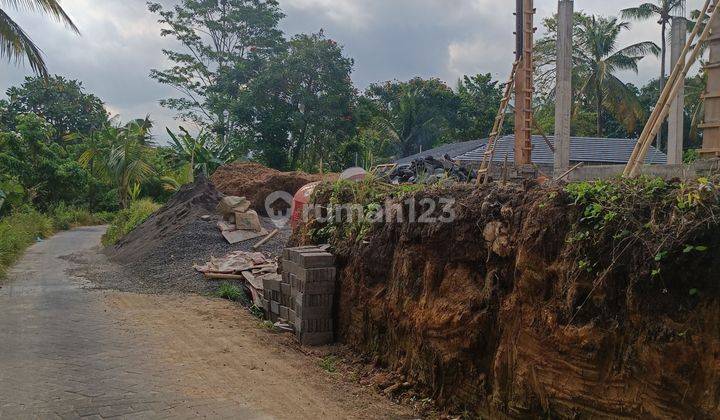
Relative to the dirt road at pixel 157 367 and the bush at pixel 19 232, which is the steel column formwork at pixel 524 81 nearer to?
the dirt road at pixel 157 367

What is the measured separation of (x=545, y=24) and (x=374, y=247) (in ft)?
103

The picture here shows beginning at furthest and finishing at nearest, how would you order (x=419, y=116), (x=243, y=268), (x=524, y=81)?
1. (x=419, y=116)
2. (x=243, y=268)
3. (x=524, y=81)

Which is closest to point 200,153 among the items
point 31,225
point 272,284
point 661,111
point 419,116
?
point 31,225

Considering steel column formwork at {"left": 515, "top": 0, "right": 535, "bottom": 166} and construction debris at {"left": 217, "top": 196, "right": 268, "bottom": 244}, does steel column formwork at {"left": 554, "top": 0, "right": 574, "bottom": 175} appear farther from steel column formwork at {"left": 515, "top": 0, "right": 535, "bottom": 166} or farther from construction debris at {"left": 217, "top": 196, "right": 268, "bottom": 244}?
construction debris at {"left": 217, "top": 196, "right": 268, "bottom": 244}

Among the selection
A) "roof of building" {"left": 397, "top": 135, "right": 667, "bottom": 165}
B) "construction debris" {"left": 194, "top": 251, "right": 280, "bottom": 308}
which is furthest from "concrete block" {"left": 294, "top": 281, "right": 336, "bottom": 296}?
"roof of building" {"left": 397, "top": 135, "right": 667, "bottom": 165}

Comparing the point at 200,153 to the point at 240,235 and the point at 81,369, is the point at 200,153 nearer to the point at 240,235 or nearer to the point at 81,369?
the point at 240,235

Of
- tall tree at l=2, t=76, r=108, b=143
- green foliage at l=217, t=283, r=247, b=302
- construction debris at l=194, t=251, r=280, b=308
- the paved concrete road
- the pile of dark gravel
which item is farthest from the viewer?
tall tree at l=2, t=76, r=108, b=143

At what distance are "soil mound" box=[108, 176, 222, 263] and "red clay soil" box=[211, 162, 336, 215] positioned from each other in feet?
3.69

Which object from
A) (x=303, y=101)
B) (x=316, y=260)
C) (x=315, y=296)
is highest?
(x=303, y=101)

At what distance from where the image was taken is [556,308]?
4.43 metres

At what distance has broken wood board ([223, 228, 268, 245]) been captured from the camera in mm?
15042

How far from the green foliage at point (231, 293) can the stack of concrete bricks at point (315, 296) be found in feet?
11.6

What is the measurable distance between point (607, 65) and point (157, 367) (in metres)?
29.5

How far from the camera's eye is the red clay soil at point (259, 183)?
760 inches
